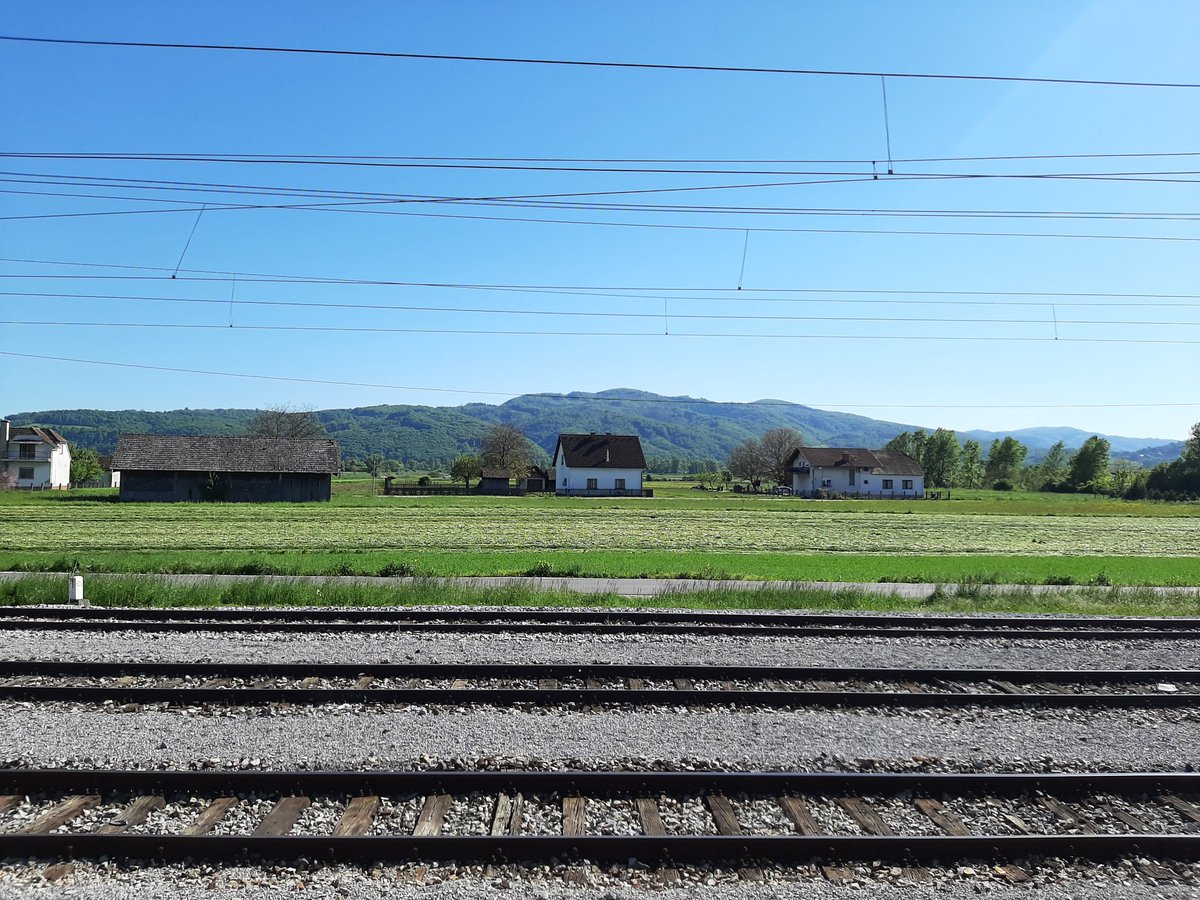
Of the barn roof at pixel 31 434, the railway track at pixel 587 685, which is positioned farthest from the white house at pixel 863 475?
the barn roof at pixel 31 434

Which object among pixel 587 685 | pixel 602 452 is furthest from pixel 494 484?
pixel 587 685

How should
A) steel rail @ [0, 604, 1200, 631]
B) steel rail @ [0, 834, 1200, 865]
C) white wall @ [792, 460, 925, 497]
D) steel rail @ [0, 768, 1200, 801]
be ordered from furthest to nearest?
white wall @ [792, 460, 925, 497]
steel rail @ [0, 604, 1200, 631]
steel rail @ [0, 768, 1200, 801]
steel rail @ [0, 834, 1200, 865]

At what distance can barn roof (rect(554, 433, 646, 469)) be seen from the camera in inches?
4043

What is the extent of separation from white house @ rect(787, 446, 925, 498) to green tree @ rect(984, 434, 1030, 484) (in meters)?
32.9

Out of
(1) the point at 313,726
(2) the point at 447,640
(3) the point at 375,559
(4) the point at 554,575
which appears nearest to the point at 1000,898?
(1) the point at 313,726

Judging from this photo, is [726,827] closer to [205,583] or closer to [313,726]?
[313,726]

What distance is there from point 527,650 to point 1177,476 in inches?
4664

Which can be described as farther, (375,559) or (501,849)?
(375,559)

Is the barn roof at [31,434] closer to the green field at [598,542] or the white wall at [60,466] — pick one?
the white wall at [60,466]

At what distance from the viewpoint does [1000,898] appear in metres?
5.74

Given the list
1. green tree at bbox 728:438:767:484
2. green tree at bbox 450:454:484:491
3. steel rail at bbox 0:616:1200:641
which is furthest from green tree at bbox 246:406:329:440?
steel rail at bbox 0:616:1200:641

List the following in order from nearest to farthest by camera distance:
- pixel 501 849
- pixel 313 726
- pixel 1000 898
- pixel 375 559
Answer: pixel 1000 898, pixel 501 849, pixel 313 726, pixel 375 559

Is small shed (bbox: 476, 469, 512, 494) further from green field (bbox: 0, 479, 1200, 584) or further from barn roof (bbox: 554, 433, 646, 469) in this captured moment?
green field (bbox: 0, 479, 1200, 584)

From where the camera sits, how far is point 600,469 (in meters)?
103
